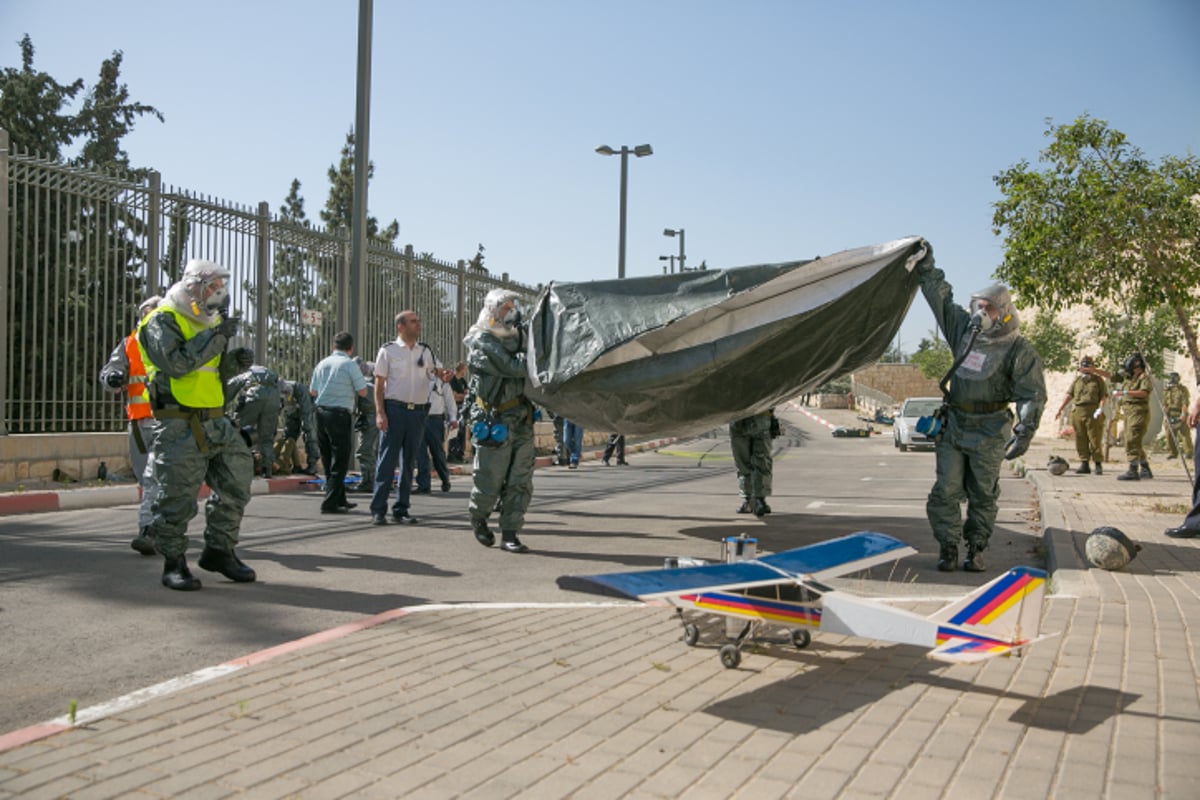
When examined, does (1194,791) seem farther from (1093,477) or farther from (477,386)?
(1093,477)

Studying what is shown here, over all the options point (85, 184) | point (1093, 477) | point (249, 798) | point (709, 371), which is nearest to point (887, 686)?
point (249, 798)

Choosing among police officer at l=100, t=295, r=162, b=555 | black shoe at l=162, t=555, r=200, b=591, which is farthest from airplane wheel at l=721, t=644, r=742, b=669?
police officer at l=100, t=295, r=162, b=555

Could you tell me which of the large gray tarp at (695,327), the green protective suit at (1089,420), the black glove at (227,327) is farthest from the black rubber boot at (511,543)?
the green protective suit at (1089,420)

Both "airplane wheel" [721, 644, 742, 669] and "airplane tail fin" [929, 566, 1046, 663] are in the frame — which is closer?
"airplane tail fin" [929, 566, 1046, 663]

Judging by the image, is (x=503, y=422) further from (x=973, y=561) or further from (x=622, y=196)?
(x=622, y=196)

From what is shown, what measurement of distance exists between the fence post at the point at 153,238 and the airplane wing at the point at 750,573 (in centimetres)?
1043

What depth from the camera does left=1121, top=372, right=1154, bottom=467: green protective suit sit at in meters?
15.6

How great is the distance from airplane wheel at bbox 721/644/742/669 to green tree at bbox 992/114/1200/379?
817 centimetres

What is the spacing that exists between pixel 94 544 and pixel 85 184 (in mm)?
6137

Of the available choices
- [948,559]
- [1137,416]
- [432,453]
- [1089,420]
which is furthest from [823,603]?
[1089,420]

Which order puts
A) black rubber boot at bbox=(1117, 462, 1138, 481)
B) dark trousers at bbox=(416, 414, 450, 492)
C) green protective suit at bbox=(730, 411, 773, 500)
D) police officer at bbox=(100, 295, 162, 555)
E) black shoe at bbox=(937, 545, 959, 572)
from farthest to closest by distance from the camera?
black rubber boot at bbox=(1117, 462, 1138, 481)
dark trousers at bbox=(416, 414, 450, 492)
green protective suit at bbox=(730, 411, 773, 500)
police officer at bbox=(100, 295, 162, 555)
black shoe at bbox=(937, 545, 959, 572)

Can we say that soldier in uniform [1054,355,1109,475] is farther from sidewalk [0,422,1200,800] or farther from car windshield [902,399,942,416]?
sidewalk [0,422,1200,800]

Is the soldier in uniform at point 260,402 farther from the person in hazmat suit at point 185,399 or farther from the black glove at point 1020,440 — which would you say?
the black glove at point 1020,440

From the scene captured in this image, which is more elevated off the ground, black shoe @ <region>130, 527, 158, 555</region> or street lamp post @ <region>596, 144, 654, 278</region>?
street lamp post @ <region>596, 144, 654, 278</region>
